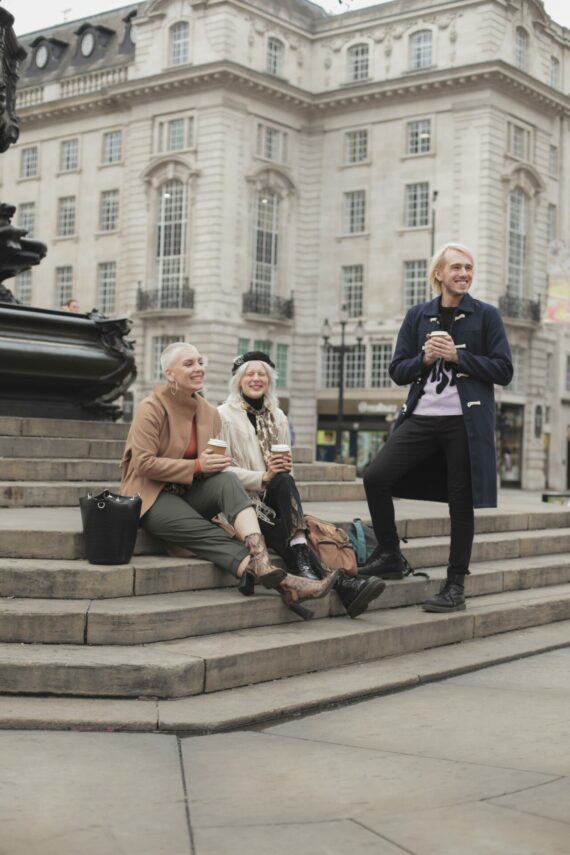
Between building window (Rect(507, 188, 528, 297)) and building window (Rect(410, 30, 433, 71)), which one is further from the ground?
building window (Rect(410, 30, 433, 71))

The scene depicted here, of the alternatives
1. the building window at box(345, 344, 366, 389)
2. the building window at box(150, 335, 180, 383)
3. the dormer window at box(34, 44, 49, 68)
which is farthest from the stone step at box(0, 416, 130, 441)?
the dormer window at box(34, 44, 49, 68)

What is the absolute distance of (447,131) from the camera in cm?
4619

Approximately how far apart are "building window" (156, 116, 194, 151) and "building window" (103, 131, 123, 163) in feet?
10.5

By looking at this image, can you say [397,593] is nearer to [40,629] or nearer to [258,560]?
[258,560]

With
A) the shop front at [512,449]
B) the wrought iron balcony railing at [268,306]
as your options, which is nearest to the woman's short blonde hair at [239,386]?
the wrought iron balcony railing at [268,306]

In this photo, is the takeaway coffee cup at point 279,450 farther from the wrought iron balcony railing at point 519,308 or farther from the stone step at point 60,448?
the wrought iron balcony railing at point 519,308

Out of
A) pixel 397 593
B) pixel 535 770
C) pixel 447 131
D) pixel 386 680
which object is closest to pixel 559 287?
pixel 397 593

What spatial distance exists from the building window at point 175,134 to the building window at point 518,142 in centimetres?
1266

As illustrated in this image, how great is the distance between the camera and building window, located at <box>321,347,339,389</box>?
49.5 metres

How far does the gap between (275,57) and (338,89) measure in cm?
294

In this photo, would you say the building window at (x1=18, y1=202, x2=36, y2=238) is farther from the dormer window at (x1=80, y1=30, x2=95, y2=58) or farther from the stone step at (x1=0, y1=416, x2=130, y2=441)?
the stone step at (x1=0, y1=416, x2=130, y2=441)

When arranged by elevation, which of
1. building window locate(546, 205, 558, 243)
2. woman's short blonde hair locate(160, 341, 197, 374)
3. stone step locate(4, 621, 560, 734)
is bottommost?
stone step locate(4, 621, 560, 734)

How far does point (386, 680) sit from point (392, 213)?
43327mm

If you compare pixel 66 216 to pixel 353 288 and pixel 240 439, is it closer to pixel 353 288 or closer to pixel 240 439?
pixel 353 288
